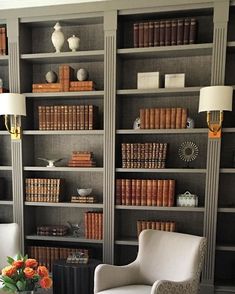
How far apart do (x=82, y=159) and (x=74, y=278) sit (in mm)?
1090

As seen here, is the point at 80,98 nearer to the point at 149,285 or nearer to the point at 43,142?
the point at 43,142

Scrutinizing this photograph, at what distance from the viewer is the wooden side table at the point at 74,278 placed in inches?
98.6

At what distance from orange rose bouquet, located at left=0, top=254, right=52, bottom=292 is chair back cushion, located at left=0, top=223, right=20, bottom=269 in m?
0.86

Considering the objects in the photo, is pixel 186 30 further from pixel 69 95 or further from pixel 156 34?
pixel 69 95

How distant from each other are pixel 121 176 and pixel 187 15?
1.71 m

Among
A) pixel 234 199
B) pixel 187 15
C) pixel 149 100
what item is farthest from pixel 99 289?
pixel 187 15

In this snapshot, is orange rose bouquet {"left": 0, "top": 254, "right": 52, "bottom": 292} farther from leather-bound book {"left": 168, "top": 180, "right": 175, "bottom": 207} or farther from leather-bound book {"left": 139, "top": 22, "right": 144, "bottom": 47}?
leather-bound book {"left": 139, "top": 22, "right": 144, "bottom": 47}

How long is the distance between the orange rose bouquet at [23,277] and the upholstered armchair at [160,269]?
525mm

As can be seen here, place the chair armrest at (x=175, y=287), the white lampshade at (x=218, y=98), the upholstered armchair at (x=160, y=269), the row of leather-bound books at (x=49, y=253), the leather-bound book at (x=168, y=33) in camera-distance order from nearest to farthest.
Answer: the chair armrest at (x=175, y=287) → the upholstered armchair at (x=160, y=269) → the white lampshade at (x=218, y=98) → the leather-bound book at (x=168, y=33) → the row of leather-bound books at (x=49, y=253)

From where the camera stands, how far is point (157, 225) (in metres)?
2.76

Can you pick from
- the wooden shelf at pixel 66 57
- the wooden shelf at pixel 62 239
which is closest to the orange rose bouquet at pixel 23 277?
the wooden shelf at pixel 62 239

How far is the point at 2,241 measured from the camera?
2586 millimetres

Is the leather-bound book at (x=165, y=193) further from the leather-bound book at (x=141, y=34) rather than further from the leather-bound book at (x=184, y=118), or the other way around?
the leather-bound book at (x=141, y=34)

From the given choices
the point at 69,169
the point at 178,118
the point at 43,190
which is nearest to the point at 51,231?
the point at 43,190
